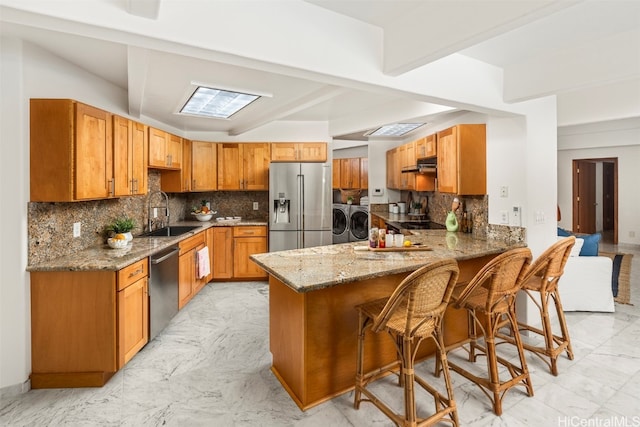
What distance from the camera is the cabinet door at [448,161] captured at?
3740mm

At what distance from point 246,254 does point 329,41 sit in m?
3.61

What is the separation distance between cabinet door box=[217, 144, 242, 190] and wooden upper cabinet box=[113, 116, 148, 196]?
1.58m

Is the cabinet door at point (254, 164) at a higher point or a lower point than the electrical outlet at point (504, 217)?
higher

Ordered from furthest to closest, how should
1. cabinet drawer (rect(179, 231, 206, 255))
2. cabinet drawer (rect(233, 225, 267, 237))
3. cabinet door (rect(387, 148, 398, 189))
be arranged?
1. cabinet door (rect(387, 148, 398, 189))
2. cabinet drawer (rect(233, 225, 267, 237))
3. cabinet drawer (rect(179, 231, 206, 255))

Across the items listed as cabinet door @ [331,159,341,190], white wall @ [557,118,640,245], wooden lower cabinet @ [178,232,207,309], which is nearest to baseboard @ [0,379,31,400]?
wooden lower cabinet @ [178,232,207,309]

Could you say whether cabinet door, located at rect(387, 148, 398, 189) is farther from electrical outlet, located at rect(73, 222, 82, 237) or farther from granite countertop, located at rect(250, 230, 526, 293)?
electrical outlet, located at rect(73, 222, 82, 237)

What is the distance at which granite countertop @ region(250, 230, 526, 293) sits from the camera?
6.87 feet

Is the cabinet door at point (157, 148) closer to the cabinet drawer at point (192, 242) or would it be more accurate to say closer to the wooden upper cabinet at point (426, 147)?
the cabinet drawer at point (192, 242)

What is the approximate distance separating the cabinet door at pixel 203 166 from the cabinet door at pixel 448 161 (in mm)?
3253

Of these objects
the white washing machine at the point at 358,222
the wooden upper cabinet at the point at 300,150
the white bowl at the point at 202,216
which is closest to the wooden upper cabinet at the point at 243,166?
the wooden upper cabinet at the point at 300,150

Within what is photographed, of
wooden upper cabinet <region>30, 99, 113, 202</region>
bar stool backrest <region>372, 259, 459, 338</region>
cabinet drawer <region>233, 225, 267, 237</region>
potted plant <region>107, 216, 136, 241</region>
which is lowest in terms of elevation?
bar stool backrest <region>372, 259, 459, 338</region>

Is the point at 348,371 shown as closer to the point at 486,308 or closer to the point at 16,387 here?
the point at 486,308

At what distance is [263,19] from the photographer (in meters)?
1.88

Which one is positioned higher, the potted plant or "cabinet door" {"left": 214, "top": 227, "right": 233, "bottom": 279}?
the potted plant
